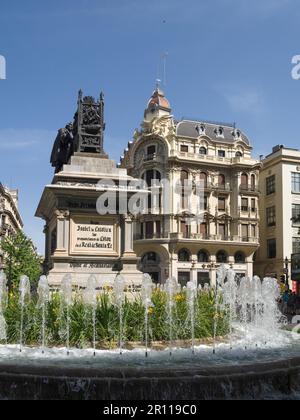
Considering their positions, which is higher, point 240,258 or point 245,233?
point 245,233

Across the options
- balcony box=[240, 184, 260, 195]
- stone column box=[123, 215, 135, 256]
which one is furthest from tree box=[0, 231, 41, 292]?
stone column box=[123, 215, 135, 256]

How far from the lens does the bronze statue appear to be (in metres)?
18.5

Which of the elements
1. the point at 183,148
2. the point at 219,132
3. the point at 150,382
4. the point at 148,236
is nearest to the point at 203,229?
the point at 148,236

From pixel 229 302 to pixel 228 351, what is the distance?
121 inches

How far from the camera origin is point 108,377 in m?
7.85

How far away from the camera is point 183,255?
5903cm

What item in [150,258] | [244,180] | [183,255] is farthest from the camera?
[244,180]

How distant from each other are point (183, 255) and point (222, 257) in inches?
204

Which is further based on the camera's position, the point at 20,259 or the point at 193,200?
the point at 193,200

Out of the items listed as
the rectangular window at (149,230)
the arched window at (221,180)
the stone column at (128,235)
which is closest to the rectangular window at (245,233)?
the arched window at (221,180)

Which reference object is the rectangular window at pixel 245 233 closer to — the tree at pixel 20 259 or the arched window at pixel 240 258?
the arched window at pixel 240 258

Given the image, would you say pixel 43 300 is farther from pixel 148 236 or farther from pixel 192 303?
pixel 148 236

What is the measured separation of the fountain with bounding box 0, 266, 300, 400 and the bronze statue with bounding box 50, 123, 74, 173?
6.00m
